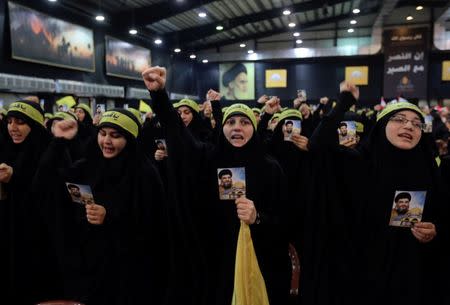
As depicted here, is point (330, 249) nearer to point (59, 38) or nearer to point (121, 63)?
point (59, 38)

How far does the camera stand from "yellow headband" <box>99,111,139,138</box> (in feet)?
8.27

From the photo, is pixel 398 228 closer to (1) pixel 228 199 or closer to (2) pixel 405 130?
(2) pixel 405 130

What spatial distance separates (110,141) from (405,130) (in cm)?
179

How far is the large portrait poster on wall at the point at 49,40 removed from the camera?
9280 mm

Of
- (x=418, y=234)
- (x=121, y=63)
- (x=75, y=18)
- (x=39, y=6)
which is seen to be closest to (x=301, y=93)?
(x=418, y=234)

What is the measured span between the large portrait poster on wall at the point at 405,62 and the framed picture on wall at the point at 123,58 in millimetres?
10597

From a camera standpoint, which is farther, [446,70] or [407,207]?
[446,70]

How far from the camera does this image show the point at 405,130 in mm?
2312

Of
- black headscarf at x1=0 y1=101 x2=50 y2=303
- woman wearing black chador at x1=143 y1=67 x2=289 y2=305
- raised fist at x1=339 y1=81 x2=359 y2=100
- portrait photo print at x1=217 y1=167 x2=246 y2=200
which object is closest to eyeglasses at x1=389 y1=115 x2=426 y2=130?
raised fist at x1=339 y1=81 x2=359 y2=100

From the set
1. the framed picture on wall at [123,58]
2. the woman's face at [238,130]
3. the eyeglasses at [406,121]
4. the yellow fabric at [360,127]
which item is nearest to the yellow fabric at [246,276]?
the woman's face at [238,130]

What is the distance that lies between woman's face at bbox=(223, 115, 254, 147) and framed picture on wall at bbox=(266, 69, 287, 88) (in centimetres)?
1794

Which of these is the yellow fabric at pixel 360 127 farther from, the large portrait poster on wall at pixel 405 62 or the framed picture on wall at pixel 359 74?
the framed picture on wall at pixel 359 74

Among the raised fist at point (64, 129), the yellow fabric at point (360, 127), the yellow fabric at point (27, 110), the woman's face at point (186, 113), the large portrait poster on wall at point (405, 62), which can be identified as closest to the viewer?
the raised fist at point (64, 129)

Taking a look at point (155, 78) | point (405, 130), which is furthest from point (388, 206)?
point (155, 78)
